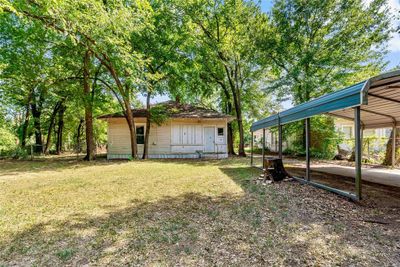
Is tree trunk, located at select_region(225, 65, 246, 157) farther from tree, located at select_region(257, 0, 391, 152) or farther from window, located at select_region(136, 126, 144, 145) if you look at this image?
window, located at select_region(136, 126, 144, 145)

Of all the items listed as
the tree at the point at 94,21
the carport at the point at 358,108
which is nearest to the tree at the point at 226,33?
the tree at the point at 94,21

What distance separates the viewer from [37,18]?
8000 mm

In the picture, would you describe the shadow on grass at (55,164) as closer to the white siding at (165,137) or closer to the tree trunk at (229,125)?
the white siding at (165,137)

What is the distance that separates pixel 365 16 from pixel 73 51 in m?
16.3

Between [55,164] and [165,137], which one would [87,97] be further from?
[165,137]

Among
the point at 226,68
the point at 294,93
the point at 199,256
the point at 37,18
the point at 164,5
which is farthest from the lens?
the point at 226,68

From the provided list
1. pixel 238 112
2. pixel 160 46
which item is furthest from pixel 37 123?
pixel 238 112

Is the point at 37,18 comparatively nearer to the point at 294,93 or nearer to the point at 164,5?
the point at 164,5

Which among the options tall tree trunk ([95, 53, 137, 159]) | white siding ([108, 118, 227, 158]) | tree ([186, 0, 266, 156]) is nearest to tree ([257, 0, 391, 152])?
tree ([186, 0, 266, 156])

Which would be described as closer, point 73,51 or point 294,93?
point 73,51

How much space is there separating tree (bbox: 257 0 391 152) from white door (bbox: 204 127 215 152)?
5246 mm

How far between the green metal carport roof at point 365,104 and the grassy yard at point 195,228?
1.86 metres

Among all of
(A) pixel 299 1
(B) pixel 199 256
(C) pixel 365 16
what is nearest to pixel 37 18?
(B) pixel 199 256

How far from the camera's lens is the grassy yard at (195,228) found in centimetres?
256
